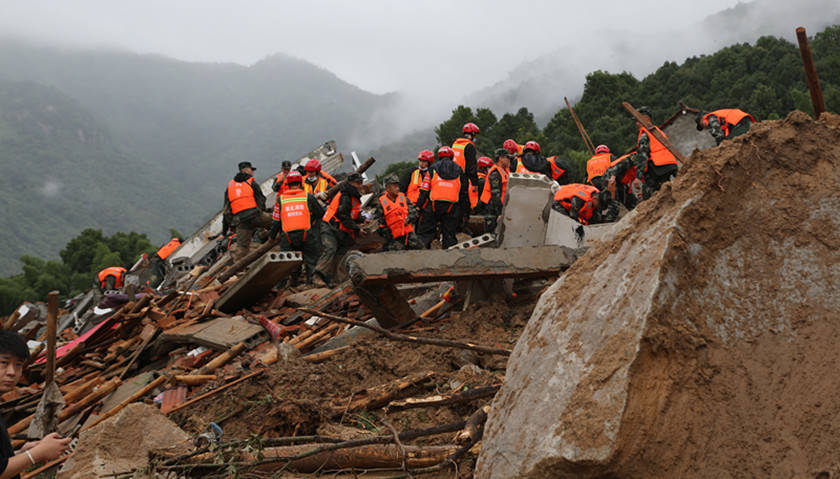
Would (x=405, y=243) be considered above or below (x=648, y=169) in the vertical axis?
below

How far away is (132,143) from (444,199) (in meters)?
163

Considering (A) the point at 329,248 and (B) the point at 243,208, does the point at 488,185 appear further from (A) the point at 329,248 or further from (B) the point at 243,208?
(B) the point at 243,208

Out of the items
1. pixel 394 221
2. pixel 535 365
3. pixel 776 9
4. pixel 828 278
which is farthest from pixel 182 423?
pixel 776 9

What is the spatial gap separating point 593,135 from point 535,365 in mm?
34793

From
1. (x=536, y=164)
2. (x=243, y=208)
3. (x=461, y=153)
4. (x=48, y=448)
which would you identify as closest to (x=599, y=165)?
(x=536, y=164)

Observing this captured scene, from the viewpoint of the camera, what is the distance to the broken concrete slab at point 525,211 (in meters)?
8.02

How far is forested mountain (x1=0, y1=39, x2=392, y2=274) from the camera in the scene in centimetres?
10375

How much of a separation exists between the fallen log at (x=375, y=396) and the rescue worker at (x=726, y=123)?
674 centimetres

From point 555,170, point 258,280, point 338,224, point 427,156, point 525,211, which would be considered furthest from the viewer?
point 555,170

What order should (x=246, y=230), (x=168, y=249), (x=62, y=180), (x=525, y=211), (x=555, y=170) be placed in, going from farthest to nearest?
(x=62, y=180)
(x=168, y=249)
(x=555, y=170)
(x=246, y=230)
(x=525, y=211)

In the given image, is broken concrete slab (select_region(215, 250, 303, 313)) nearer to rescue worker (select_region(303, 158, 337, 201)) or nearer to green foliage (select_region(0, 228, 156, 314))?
rescue worker (select_region(303, 158, 337, 201))

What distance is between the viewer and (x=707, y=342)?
229cm

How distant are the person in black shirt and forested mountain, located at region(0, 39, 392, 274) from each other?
82149 millimetres

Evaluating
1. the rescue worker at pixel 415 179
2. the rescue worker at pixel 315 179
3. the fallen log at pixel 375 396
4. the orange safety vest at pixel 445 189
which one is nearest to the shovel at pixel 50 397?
the fallen log at pixel 375 396
